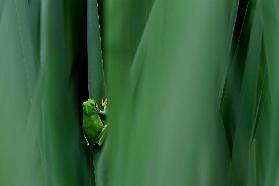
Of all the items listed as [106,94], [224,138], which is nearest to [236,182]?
[224,138]

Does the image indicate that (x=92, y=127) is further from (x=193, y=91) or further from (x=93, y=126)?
(x=193, y=91)

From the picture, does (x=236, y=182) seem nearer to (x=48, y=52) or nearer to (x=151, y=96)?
(x=151, y=96)

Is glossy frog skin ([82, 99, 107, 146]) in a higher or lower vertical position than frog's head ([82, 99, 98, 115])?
lower

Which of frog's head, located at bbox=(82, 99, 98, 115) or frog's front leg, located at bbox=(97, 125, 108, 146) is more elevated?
frog's head, located at bbox=(82, 99, 98, 115)

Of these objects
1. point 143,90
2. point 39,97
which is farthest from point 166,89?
point 39,97

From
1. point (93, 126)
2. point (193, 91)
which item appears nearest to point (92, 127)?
point (93, 126)
